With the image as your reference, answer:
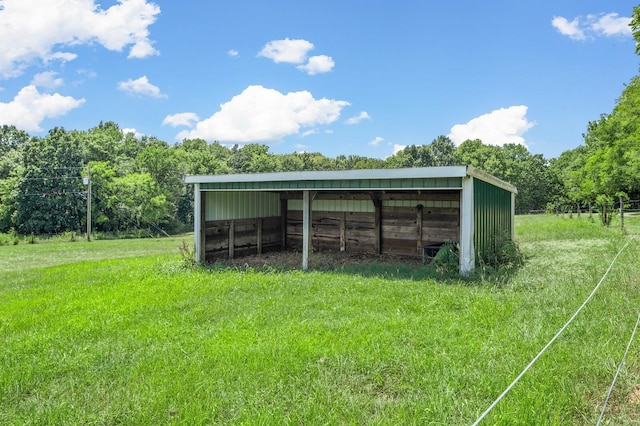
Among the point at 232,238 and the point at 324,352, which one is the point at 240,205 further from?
the point at 324,352

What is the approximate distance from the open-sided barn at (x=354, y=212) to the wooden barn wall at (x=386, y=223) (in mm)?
24

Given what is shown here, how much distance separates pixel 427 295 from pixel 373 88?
97.8ft

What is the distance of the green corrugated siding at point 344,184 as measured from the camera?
6.59m

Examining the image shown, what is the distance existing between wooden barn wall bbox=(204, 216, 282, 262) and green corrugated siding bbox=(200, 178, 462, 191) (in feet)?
3.77

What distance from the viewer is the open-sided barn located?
674cm

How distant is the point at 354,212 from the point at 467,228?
436 cm

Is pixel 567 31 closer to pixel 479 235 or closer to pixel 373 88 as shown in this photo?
pixel 479 235

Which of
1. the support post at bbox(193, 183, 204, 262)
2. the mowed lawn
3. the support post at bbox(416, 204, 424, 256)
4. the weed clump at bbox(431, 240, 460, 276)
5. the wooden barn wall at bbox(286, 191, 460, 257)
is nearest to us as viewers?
the mowed lawn

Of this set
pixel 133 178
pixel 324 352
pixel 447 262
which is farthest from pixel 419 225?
pixel 133 178

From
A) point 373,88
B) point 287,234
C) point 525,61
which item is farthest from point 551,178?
point 287,234

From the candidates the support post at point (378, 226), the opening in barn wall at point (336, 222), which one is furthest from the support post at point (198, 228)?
the support post at point (378, 226)

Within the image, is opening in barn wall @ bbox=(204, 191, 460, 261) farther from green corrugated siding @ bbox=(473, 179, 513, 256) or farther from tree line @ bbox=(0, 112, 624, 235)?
tree line @ bbox=(0, 112, 624, 235)

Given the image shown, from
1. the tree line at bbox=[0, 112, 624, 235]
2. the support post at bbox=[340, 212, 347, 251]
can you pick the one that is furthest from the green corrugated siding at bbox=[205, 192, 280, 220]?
the tree line at bbox=[0, 112, 624, 235]

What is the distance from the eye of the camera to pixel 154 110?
46094 mm
